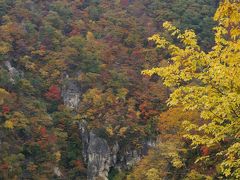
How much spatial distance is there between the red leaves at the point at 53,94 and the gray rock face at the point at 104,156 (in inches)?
197

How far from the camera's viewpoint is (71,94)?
41.2m

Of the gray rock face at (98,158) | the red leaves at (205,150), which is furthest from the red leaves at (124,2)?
the red leaves at (205,150)

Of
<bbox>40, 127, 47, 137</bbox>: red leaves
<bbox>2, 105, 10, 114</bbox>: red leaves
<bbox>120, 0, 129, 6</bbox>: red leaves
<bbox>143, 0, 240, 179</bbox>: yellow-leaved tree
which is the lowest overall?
<bbox>40, 127, 47, 137</bbox>: red leaves

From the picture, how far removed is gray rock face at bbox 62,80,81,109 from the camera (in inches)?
1604

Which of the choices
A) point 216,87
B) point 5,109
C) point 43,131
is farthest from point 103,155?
point 216,87

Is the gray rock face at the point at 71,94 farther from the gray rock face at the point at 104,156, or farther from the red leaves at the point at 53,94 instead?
the gray rock face at the point at 104,156

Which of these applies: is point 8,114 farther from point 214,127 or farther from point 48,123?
point 214,127

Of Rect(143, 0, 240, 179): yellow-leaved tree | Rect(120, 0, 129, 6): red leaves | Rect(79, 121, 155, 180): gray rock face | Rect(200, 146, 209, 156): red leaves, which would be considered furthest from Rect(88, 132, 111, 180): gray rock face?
Rect(143, 0, 240, 179): yellow-leaved tree

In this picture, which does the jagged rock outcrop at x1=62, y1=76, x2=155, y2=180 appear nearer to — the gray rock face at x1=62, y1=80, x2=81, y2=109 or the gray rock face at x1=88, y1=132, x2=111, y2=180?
the gray rock face at x1=88, y1=132, x2=111, y2=180

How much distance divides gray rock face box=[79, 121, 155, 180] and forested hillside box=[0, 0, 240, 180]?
9 centimetres

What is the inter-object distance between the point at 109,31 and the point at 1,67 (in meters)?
17.1

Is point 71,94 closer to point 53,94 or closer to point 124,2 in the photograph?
point 53,94

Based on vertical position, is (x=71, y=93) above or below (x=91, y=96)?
below

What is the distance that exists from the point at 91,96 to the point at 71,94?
2524 millimetres
